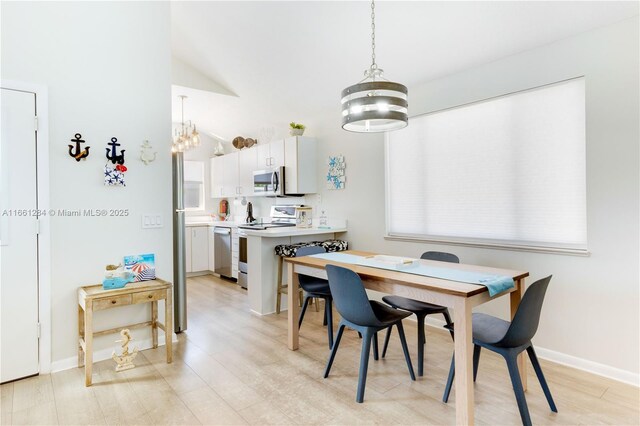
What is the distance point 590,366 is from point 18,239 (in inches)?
164

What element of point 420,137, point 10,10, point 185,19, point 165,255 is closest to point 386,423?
point 165,255

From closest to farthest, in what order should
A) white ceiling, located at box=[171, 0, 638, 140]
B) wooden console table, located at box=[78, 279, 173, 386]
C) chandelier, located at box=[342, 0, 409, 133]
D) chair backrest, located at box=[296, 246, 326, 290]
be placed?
chandelier, located at box=[342, 0, 409, 133]
wooden console table, located at box=[78, 279, 173, 386]
white ceiling, located at box=[171, 0, 638, 140]
chair backrest, located at box=[296, 246, 326, 290]

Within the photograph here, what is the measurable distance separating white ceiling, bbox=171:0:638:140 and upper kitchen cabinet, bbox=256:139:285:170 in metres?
0.44

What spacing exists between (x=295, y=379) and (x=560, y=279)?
2.11m

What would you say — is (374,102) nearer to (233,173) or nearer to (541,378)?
(541,378)

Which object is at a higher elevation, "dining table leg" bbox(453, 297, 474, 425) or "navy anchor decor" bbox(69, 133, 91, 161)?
"navy anchor decor" bbox(69, 133, 91, 161)

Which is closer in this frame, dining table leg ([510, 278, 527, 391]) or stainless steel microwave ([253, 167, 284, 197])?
dining table leg ([510, 278, 527, 391])

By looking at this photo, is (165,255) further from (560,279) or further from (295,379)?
(560,279)

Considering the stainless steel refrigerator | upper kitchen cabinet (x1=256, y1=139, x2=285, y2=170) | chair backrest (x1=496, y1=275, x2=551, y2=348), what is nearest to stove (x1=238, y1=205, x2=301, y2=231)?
upper kitchen cabinet (x1=256, y1=139, x2=285, y2=170)

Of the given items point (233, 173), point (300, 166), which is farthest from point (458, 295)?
point (233, 173)

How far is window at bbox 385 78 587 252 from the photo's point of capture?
2705 mm

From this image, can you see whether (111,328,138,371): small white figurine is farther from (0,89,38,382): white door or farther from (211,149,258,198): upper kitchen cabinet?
(211,149,258,198): upper kitchen cabinet

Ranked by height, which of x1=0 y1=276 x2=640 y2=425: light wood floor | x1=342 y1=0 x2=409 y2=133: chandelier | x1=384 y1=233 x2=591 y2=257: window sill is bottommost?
x1=0 y1=276 x2=640 y2=425: light wood floor

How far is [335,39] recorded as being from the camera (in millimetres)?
3346
